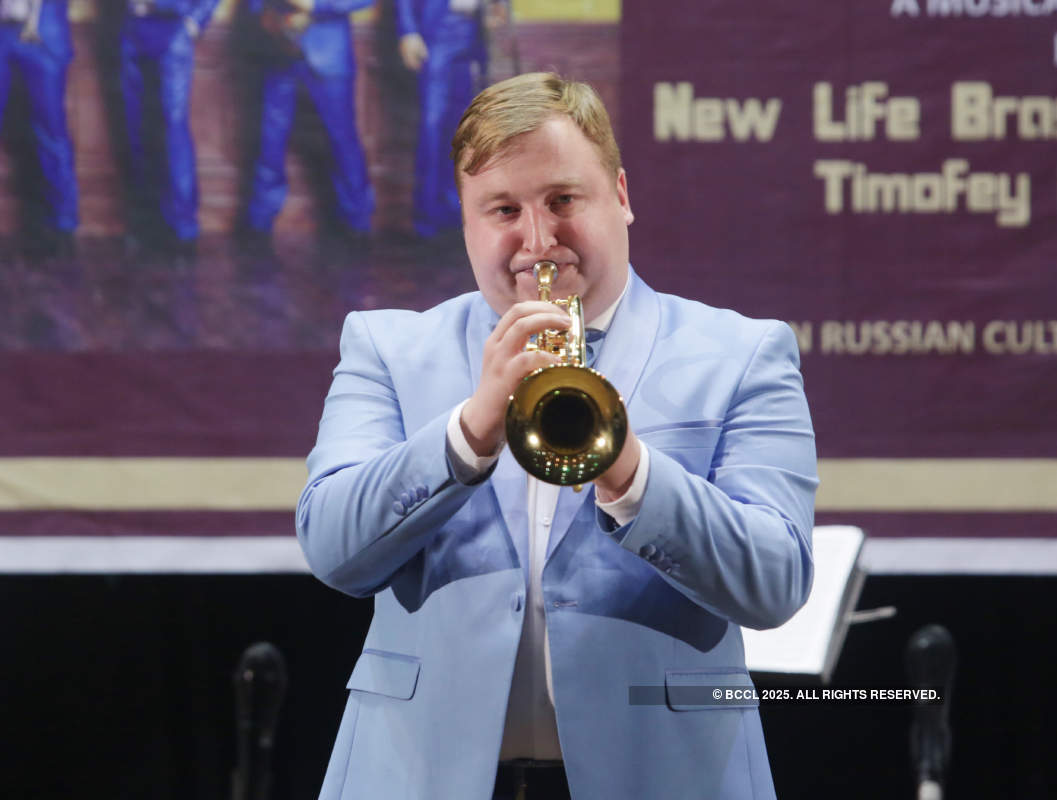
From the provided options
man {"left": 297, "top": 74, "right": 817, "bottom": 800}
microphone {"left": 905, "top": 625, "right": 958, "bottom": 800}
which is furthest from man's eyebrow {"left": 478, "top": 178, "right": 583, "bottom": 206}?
microphone {"left": 905, "top": 625, "right": 958, "bottom": 800}

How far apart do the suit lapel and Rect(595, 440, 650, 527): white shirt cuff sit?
123 mm

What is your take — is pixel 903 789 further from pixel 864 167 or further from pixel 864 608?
pixel 864 167

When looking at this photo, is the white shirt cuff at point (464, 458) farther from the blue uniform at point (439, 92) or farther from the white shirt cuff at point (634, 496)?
the blue uniform at point (439, 92)

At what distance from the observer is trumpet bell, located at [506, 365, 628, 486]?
160cm

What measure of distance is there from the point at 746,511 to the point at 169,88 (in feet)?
8.73

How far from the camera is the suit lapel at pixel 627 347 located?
178 centimetres

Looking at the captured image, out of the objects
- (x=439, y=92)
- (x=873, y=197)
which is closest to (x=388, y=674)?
(x=439, y=92)

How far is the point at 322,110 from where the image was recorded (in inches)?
147

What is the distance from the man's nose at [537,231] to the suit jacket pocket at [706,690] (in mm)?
601

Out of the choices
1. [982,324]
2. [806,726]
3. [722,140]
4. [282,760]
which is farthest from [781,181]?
[282,760]

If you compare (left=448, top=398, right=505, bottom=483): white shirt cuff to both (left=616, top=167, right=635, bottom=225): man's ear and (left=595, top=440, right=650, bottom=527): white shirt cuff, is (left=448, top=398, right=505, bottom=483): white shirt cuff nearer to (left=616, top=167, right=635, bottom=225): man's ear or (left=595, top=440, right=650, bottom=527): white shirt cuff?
(left=595, top=440, right=650, bottom=527): white shirt cuff

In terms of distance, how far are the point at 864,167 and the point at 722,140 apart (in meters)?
0.42

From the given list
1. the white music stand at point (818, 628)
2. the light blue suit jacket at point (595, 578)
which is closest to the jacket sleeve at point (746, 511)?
the light blue suit jacket at point (595, 578)

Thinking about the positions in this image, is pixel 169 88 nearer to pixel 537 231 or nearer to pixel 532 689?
pixel 537 231
